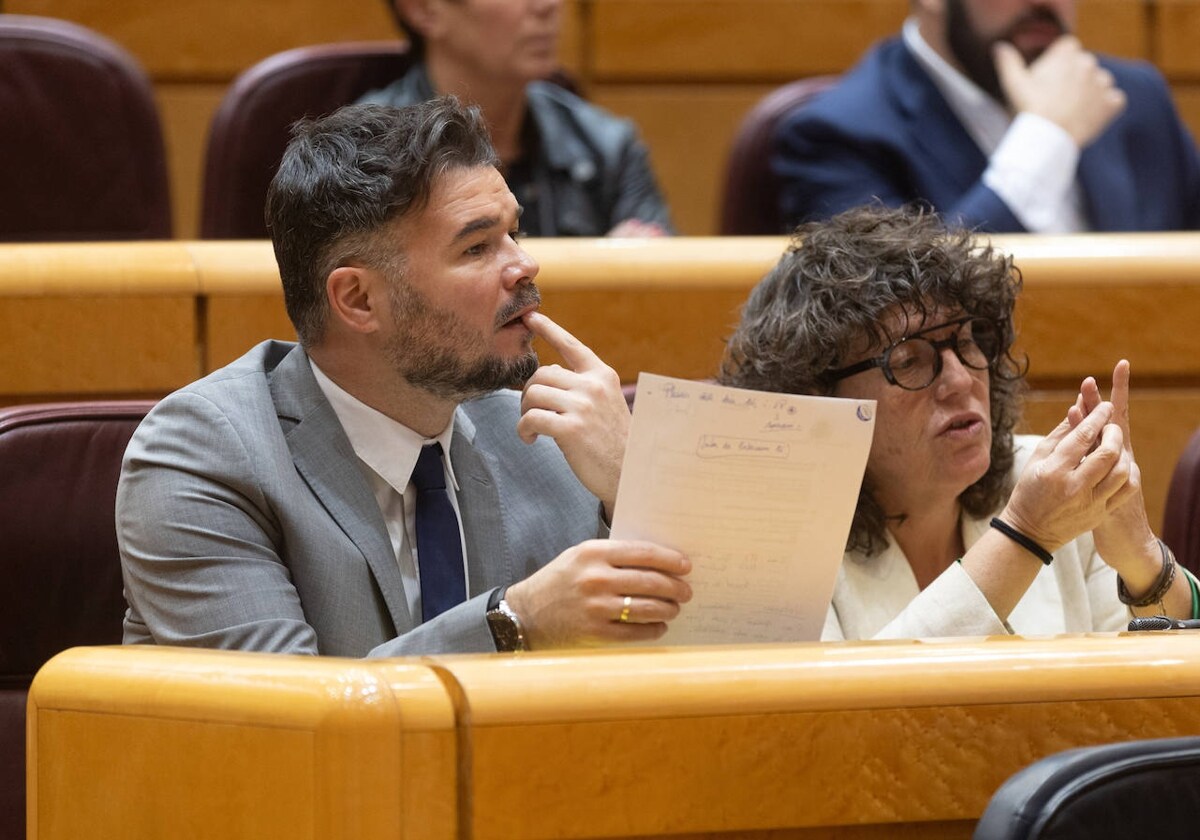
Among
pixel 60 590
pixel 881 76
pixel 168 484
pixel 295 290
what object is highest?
pixel 881 76

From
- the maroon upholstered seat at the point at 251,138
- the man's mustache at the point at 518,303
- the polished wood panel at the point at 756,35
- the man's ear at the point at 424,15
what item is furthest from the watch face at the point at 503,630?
the polished wood panel at the point at 756,35

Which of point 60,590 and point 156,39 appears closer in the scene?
point 60,590

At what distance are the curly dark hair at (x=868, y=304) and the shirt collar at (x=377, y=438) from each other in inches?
12.3

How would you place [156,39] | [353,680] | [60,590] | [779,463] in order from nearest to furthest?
[353,680]
[779,463]
[60,590]
[156,39]

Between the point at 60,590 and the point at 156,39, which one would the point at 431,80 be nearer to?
the point at 156,39

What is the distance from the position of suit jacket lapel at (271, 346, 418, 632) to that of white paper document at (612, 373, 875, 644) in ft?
0.64

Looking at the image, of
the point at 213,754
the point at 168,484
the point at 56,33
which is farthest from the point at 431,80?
the point at 213,754

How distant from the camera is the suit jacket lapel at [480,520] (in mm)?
1200

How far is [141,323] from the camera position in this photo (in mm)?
1513

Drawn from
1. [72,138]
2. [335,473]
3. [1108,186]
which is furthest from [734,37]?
[335,473]

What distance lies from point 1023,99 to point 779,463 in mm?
1213

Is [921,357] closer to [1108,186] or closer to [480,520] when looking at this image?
[480,520]

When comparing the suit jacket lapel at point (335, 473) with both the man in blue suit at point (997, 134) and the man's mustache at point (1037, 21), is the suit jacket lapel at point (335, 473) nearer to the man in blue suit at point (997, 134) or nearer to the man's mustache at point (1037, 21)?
the man in blue suit at point (997, 134)

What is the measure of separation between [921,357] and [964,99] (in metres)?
0.87
